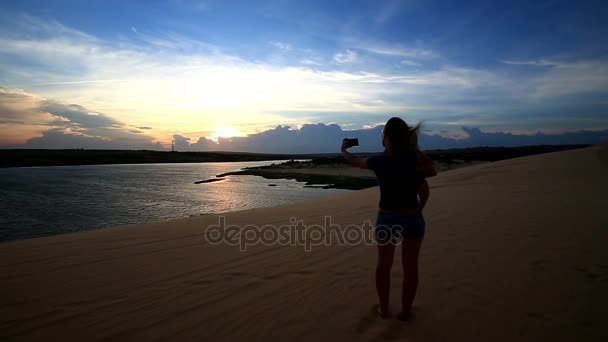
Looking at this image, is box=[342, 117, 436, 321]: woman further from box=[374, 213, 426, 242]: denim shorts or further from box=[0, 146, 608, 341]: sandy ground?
box=[0, 146, 608, 341]: sandy ground

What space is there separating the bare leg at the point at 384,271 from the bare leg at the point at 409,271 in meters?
0.14

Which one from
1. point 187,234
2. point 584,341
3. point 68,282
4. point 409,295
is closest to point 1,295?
point 68,282

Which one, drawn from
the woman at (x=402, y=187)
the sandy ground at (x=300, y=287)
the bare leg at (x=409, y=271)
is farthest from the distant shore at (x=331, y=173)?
the woman at (x=402, y=187)

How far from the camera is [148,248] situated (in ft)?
19.7

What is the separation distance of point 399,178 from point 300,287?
6.92 ft

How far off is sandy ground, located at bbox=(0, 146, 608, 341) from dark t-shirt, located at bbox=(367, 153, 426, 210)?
1.26 meters

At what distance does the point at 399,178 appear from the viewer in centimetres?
300

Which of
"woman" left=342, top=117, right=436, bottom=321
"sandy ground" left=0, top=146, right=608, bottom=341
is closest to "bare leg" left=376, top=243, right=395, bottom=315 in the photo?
"woman" left=342, top=117, right=436, bottom=321

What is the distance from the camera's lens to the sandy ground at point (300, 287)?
3145 millimetres

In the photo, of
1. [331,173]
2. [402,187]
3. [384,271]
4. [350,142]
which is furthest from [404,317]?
[331,173]

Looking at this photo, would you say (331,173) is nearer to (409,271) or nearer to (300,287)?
(300,287)

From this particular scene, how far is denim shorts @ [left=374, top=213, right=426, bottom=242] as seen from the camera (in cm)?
299

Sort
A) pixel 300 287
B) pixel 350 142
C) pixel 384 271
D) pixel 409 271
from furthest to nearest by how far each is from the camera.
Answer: pixel 300 287, pixel 350 142, pixel 384 271, pixel 409 271

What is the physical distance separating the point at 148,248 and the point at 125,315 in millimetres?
2724
